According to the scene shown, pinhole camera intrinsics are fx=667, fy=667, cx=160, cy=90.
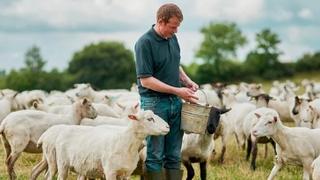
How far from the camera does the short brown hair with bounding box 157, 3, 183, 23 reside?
26.6 feet

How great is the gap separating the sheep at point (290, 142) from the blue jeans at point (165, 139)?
2.64 metres

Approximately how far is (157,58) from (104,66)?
72.7 meters

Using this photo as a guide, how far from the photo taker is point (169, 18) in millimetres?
8148

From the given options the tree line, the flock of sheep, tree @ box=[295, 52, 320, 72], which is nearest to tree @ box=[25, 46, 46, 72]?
the tree line

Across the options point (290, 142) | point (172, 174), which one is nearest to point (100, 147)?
point (172, 174)

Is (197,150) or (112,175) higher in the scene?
(197,150)

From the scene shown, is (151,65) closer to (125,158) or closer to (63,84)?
(125,158)

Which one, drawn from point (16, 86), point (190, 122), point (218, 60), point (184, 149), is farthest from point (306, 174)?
point (218, 60)

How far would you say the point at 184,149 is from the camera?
11664mm

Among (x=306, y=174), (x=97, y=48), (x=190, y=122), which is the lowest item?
(x=306, y=174)

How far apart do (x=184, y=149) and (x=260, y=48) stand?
78.4 meters

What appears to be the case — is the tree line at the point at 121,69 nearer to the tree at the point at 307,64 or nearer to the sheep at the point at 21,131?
the tree at the point at 307,64

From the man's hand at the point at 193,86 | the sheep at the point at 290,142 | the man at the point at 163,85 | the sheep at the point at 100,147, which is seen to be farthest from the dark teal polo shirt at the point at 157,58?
the sheep at the point at 290,142

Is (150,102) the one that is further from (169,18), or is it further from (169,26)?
(169,18)
